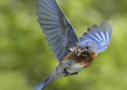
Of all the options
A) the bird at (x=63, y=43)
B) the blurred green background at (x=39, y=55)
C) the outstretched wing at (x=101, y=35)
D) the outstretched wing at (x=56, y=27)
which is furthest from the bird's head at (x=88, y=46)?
the blurred green background at (x=39, y=55)

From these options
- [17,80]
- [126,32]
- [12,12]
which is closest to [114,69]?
[126,32]

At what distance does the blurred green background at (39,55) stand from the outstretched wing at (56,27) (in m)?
0.79

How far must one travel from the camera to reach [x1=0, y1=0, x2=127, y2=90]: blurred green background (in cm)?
436

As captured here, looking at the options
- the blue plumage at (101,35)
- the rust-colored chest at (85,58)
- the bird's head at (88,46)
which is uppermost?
the bird's head at (88,46)

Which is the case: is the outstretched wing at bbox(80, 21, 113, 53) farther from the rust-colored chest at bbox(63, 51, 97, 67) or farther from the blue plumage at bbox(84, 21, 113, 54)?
the rust-colored chest at bbox(63, 51, 97, 67)

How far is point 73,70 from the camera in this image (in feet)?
10.7

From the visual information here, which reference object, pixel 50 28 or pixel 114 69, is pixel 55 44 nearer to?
pixel 50 28

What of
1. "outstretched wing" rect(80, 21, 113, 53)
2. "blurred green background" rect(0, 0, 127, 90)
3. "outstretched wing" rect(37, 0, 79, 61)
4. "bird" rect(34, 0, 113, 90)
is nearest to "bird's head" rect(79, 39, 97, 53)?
"bird" rect(34, 0, 113, 90)

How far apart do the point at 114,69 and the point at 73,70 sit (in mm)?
1538

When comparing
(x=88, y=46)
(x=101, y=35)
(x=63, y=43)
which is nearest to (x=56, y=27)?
(x=63, y=43)

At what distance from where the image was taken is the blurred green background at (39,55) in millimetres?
4357

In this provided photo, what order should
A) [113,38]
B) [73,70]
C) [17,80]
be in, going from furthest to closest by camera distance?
[113,38] → [17,80] → [73,70]

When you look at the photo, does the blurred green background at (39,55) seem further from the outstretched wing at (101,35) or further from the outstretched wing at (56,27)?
the outstretched wing at (56,27)

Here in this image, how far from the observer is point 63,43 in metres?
3.54
